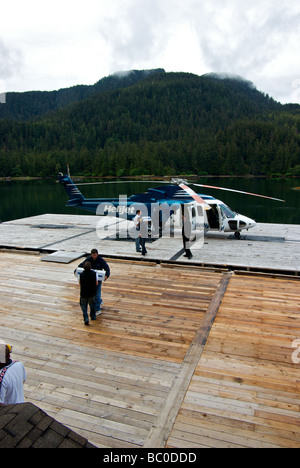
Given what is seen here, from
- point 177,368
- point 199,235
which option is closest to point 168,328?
point 177,368

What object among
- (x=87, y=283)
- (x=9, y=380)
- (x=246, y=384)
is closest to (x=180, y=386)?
(x=246, y=384)

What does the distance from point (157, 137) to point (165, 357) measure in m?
149

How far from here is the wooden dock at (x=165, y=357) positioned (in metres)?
3.41

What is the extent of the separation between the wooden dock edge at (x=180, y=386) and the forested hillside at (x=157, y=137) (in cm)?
8013

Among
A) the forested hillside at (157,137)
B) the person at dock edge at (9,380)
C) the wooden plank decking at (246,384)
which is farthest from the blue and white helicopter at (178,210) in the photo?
the forested hillside at (157,137)

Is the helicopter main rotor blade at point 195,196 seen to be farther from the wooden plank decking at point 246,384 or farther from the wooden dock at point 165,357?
the wooden plank decking at point 246,384

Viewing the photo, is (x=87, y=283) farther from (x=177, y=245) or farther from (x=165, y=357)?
(x=177, y=245)

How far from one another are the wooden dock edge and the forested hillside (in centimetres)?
8013

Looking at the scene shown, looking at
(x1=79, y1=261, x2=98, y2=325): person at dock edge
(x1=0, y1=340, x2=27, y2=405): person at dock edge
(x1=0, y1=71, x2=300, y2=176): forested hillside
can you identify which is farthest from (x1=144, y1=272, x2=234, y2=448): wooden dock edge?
(x1=0, y1=71, x2=300, y2=176): forested hillside

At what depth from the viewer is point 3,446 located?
194 cm

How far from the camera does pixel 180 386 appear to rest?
4.01m

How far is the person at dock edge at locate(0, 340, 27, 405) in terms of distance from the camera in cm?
277

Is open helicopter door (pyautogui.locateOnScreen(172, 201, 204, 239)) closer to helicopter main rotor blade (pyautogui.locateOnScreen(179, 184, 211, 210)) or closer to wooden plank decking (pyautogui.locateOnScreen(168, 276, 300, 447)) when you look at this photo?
helicopter main rotor blade (pyautogui.locateOnScreen(179, 184, 211, 210))
